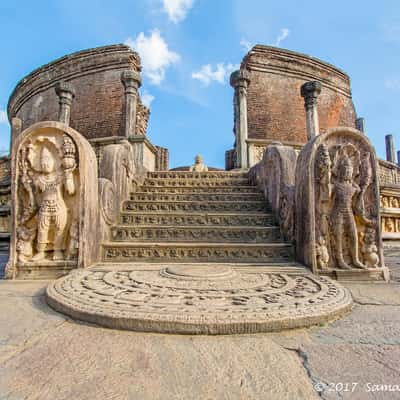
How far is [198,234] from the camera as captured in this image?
11.9 feet

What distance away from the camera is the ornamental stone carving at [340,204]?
2799 millimetres

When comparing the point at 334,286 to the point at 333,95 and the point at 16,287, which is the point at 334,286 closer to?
the point at 16,287

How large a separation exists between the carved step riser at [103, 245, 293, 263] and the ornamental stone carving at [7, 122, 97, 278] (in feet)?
1.31

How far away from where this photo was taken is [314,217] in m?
2.84

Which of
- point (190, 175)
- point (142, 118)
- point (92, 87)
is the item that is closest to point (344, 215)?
point (190, 175)

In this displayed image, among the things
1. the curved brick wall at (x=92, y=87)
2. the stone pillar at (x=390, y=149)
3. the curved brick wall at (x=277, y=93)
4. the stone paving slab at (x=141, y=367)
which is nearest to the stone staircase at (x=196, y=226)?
the stone paving slab at (x=141, y=367)

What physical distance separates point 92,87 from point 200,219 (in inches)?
615

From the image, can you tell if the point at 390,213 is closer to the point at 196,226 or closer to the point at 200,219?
the point at 200,219

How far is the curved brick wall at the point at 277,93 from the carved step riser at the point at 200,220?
12.6 metres

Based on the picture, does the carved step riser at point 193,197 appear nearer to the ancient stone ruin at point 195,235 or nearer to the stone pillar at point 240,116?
the ancient stone ruin at point 195,235

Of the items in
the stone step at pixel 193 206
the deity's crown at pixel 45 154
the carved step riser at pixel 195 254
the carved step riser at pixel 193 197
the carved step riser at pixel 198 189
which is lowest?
the carved step riser at pixel 195 254

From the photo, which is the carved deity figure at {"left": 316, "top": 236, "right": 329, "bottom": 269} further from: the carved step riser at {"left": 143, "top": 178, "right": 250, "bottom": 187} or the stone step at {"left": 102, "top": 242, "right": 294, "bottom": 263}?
the carved step riser at {"left": 143, "top": 178, "right": 250, "bottom": 187}

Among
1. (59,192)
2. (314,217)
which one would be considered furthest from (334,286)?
(59,192)

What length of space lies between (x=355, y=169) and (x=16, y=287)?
3523mm
